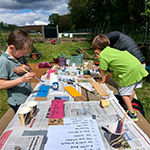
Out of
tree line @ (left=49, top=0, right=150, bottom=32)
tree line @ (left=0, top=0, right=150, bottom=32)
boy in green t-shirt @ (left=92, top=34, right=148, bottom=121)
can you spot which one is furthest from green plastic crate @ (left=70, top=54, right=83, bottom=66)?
tree line @ (left=49, top=0, right=150, bottom=32)

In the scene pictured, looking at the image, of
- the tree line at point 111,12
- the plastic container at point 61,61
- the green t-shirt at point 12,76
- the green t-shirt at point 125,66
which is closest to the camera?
the green t-shirt at point 12,76

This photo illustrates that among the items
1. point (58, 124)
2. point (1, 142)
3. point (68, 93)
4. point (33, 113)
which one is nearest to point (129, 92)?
point (68, 93)

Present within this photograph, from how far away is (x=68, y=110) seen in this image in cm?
121

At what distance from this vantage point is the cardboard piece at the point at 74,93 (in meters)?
1.45

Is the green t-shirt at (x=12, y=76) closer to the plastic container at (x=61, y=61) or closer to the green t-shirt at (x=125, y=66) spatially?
the green t-shirt at (x=125, y=66)

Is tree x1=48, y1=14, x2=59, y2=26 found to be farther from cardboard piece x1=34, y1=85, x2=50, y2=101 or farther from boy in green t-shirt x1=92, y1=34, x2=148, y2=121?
cardboard piece x1=34, y1=85, x2=50, y2=101

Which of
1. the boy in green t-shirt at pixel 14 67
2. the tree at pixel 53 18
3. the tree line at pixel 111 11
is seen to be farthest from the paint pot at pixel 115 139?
the tree at pixel 53 18

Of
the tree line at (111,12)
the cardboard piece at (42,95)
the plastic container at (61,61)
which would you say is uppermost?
the tree line at (111,12)

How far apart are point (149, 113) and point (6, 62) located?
9.29 feet

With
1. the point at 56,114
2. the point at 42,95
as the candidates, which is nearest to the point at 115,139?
the point at 56,114

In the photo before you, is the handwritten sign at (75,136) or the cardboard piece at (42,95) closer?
the handwritten sign at (75,136)

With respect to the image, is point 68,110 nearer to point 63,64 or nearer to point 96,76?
point 96,76

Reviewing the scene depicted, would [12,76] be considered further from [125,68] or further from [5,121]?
[125,68]

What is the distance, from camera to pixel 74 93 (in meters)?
1.57
